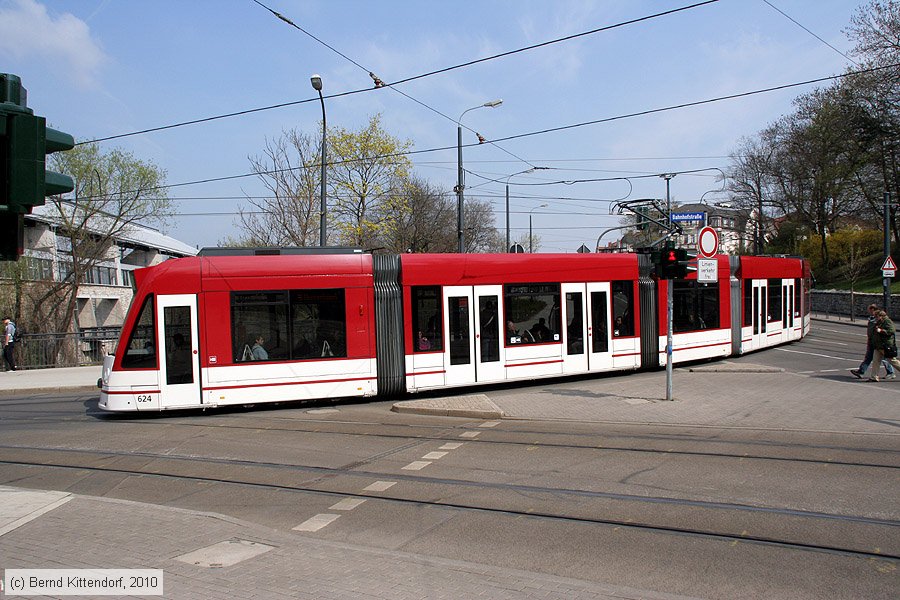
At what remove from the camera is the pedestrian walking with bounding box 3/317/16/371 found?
23359 millimetres

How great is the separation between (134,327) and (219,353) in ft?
5.12

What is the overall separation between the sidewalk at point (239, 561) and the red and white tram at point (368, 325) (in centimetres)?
618

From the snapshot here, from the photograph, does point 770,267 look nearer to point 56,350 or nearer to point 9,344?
point 56,350

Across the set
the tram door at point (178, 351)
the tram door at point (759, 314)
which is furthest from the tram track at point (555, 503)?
the tram door at point (759, 314)

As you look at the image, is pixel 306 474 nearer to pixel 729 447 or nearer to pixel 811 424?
pixel 729 447

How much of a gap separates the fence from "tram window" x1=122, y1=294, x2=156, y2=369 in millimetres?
13247

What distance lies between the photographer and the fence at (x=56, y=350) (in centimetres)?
2497

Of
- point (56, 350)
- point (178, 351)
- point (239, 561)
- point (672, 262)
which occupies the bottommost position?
point (239, 561)

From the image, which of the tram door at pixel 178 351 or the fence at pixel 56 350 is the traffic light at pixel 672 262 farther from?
the fence at pixel 56 350

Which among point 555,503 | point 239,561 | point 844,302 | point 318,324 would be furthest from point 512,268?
point 844,302

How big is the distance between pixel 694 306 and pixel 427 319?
8.16 meters

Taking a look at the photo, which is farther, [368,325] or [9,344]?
[9,344]

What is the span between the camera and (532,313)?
15.3 m

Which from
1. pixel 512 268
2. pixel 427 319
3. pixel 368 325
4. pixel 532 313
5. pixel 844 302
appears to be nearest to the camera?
pixel 368 325
